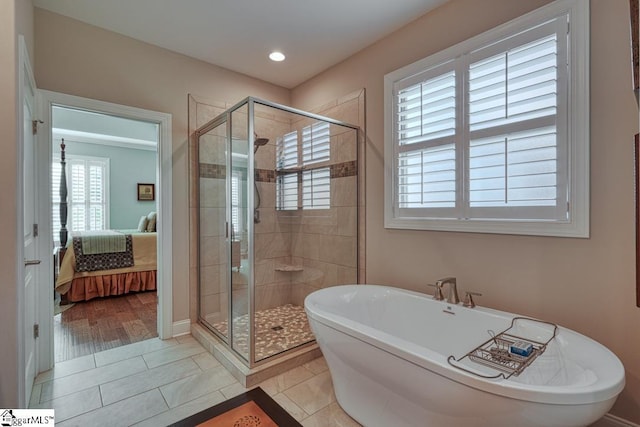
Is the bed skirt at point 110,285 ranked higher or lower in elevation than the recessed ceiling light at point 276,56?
lower

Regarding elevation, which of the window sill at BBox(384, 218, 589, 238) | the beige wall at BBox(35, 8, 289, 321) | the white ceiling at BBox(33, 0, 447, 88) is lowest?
the window sill at BBox(384, 218, 589, 238)

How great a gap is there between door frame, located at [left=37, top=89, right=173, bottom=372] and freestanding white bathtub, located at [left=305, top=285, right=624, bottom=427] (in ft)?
5.28

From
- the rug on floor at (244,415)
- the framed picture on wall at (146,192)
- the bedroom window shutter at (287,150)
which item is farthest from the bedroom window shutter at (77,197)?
the rug on floor at (244,415)

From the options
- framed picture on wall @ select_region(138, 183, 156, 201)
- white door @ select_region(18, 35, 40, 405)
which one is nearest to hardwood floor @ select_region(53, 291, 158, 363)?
white door @ select_region(18, 35, 40, 405)

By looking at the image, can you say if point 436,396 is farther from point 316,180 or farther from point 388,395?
point 316,180

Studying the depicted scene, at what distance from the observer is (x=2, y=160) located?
4.75 ft

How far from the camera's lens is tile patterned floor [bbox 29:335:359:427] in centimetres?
184

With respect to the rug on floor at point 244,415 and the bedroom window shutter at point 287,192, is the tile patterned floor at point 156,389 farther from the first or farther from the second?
the bedroom window shutter at point 287,192

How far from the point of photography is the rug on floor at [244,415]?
1.78m

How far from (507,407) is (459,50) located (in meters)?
2.19

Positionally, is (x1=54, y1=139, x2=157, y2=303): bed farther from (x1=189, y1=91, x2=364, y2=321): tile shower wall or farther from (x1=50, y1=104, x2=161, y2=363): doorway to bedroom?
(x1=189, y1=91, x2=364, y2=321): tile shower wall

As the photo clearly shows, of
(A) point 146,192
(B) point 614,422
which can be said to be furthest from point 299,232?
(A) point 146,192

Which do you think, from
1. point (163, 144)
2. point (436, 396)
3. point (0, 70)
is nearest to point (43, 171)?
point (163, 144)

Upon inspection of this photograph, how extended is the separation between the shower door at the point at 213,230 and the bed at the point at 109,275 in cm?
213
